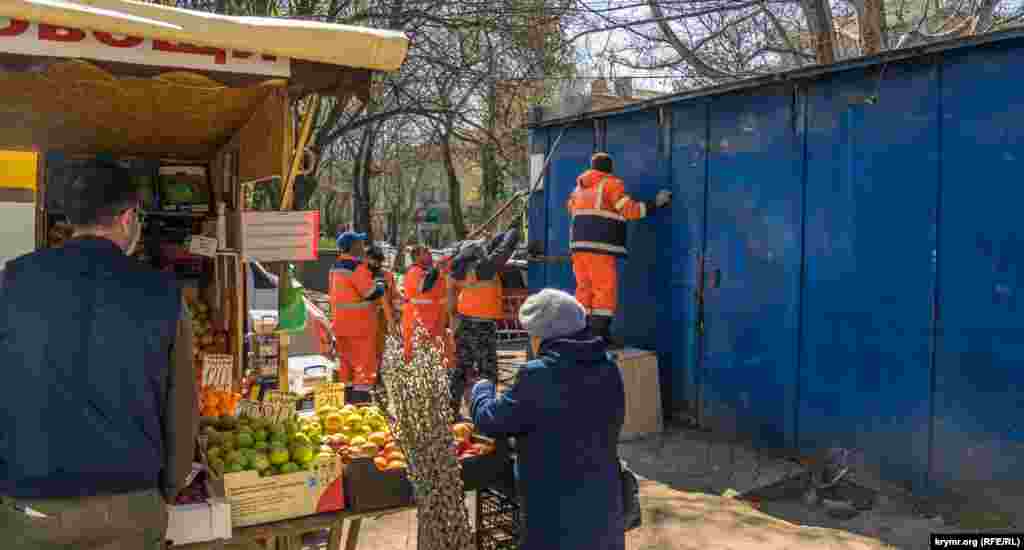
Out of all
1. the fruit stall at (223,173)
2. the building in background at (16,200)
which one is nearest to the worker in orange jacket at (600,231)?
the fruit stall at (223,173)

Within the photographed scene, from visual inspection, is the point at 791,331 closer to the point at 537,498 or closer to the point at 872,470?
the point at 872,470

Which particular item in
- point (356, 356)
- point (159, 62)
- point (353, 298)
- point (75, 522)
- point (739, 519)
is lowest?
point (739, 519)

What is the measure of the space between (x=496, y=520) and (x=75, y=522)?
6.27 ft

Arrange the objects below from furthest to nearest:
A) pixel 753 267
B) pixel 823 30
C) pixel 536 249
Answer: pixel 823 30 < pixel 536 249 < pixel 753 267

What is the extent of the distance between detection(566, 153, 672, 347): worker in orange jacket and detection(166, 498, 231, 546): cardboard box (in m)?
4.77

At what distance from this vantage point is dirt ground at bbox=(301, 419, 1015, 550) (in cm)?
526

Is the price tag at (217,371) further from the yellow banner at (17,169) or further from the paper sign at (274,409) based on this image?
the yellow banner at (17,169)

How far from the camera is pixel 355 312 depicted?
845cm

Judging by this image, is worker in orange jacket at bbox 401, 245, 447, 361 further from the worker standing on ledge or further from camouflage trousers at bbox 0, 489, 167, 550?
camouflage trousers at bbox 0, 489, 167, 550

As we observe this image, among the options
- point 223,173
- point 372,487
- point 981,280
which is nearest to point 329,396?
point 372,487

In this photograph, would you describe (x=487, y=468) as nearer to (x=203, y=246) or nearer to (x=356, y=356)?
(x=203, y=246)

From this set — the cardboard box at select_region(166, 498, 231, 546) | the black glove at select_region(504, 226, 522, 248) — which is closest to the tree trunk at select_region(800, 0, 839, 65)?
the black glove at select_region(504, 226, 522, 248)

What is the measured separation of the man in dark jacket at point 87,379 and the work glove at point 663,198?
5.63 m

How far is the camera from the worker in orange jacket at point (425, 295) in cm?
851
